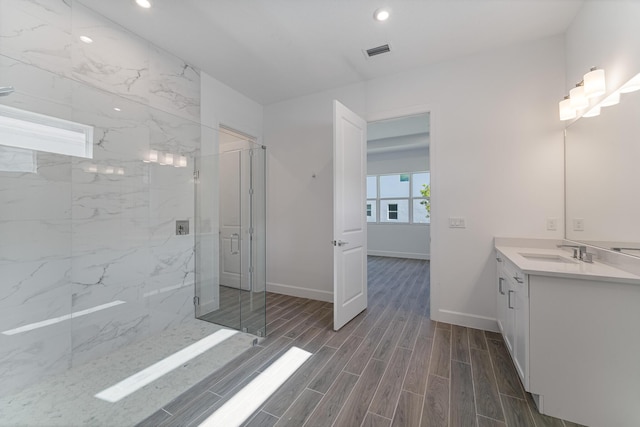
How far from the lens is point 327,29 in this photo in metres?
2.32

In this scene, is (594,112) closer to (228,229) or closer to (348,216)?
(348,216)

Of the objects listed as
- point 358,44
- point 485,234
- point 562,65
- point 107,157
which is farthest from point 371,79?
point 107,157

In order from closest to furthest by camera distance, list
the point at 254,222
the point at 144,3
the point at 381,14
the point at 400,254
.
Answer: the point at 144,3
the point at 381,14
the point at 254,222
the point at 400,254

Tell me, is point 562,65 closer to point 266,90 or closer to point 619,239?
point 619,239

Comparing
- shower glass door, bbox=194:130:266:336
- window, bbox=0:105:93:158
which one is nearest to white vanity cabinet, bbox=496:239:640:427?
shower glass door, bbox=194:130:266:336

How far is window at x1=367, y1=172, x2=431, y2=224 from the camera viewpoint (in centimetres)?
668

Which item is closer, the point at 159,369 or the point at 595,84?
the point at 595,84

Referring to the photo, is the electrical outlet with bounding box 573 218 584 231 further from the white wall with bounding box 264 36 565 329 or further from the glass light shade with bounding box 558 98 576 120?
the glass light shade with bounding box 558 98 576 120

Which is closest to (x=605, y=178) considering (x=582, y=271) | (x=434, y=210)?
(x=582, y=271)

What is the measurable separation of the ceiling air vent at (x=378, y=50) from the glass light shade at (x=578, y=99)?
1.61m

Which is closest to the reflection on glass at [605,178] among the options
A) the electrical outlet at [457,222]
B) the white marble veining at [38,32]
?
the electrical outlet at [457,222]

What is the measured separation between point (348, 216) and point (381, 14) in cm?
186

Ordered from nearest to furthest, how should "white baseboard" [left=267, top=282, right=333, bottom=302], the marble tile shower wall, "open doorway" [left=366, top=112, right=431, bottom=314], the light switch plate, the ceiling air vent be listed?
the marble tile shower wall, the ceiling air vent, the light switch plate, "white baseboard" [left=267, top=282, right=333, bottom=302], "open doorway" [left=366, top=112, right=431, bottom=314]

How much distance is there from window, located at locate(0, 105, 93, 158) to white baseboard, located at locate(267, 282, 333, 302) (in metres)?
2.70
